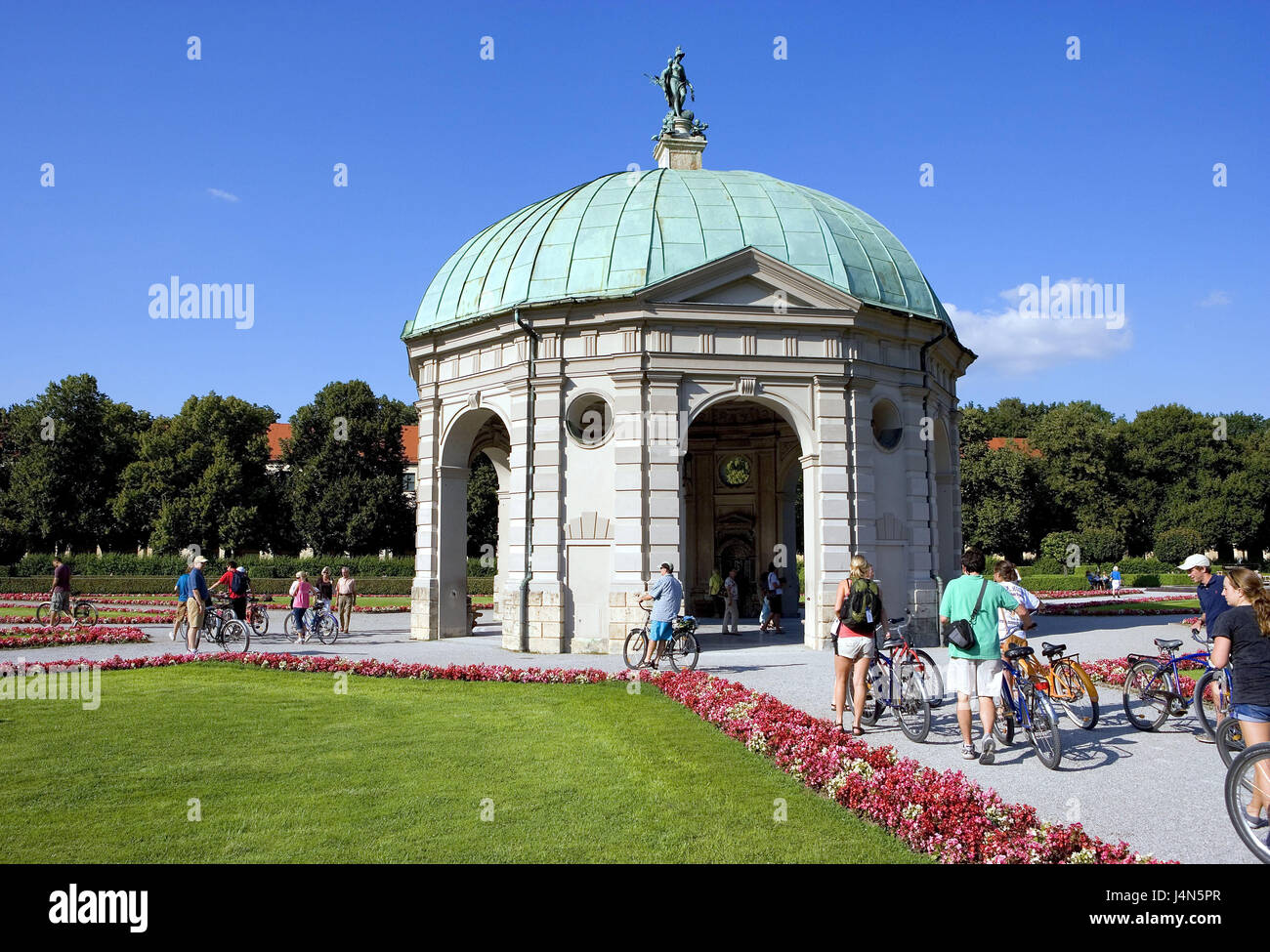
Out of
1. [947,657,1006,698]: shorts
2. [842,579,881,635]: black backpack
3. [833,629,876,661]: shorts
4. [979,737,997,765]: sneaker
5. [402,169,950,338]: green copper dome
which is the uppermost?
[402,169,950,338]: green copper dome

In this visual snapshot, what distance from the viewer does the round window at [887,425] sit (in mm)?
23734

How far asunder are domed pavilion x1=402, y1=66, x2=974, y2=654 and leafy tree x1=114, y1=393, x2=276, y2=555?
40070 mm

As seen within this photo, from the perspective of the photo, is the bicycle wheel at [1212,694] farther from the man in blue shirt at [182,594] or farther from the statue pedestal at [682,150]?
the statue pedestal at [682,150]

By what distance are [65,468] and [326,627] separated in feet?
157

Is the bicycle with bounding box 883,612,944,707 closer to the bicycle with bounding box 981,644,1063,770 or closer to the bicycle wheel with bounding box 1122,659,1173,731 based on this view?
the bicycle with bounding box 981,644,1063,770

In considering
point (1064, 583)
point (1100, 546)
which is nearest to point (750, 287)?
point (1064, 583)

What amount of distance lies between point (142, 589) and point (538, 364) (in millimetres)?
41445

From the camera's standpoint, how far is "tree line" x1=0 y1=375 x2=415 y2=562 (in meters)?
60.2

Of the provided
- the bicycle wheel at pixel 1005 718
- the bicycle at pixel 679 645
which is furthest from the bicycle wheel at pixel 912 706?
the bicycle at pixel 679 645

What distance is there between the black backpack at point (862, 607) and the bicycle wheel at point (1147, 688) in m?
3.94

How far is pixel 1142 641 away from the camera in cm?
2305

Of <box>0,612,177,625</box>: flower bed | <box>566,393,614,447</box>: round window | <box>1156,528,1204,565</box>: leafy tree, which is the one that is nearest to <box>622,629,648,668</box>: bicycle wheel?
<box>566,393,614,447</box>: round window

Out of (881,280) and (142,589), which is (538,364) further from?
(142,589)
